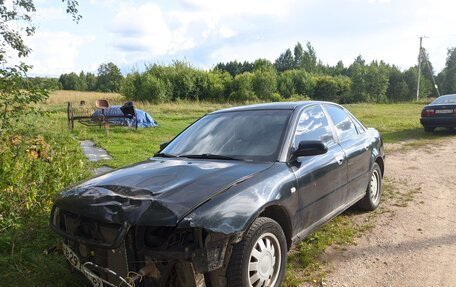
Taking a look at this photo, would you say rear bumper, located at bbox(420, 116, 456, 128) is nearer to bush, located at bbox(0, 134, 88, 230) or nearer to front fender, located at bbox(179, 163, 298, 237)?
front fender, located at bbox(179, 163, 298, 237)

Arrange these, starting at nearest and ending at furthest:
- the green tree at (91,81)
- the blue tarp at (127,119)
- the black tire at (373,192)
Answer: the black tire at (373,192) → the blue tarp at (127,119) → the green tree at (91,81)

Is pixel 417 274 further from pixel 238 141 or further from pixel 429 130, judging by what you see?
pixel 429 130

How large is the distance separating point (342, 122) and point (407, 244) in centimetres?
160

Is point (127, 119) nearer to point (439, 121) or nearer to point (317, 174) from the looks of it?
point (439, 121)

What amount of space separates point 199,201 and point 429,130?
45.7ft

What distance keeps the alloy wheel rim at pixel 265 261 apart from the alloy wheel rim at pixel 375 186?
2.67 meters

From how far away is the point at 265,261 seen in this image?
3.07m

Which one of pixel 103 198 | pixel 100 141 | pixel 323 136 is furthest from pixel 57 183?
pixel 100 141

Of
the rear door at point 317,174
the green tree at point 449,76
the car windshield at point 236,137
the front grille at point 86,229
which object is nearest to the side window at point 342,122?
the rear door at point 317,174

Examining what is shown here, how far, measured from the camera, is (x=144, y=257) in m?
2.67

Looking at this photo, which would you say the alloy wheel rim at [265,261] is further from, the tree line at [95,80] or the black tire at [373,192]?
the tree line at [95,80]

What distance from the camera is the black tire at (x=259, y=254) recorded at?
9.16ft

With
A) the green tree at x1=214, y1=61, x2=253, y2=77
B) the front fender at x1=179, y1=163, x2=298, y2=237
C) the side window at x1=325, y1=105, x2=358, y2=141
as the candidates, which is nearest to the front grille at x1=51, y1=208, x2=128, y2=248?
the front fender at x1=179, y1=163, x2=298, y2=237

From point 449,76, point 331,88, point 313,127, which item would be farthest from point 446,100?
point 449,76
